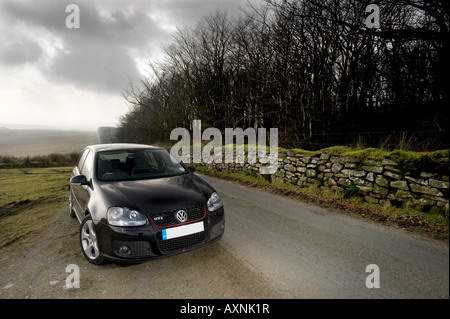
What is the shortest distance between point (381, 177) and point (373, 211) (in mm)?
805

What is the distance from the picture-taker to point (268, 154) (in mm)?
8938

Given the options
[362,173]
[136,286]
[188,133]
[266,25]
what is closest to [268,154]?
[362,173]

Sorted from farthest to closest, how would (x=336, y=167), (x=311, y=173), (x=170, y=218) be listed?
(x=311, y=173)
(x=336, y=167)
(x=170, y=218)

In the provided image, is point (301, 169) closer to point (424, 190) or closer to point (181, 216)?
point (424, 190)

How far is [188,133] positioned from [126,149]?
54.2 feet

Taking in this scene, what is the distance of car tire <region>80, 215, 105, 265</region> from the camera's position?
312cm

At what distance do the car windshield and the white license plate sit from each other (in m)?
1.33

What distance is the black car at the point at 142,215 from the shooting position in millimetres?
2895

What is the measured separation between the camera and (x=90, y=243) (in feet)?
10.8

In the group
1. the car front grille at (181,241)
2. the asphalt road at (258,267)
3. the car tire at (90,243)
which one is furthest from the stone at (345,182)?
the car tire at (90,243)

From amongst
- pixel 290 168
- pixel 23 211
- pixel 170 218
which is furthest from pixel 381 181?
pixel 23 211

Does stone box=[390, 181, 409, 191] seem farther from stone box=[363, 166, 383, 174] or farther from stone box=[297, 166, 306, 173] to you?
stone box=[297, 166, 306, 173]
